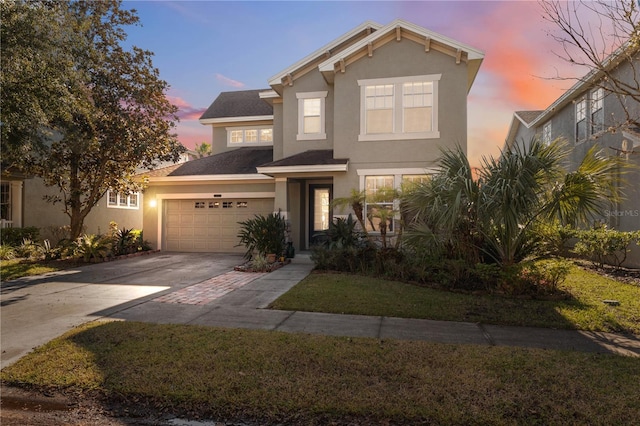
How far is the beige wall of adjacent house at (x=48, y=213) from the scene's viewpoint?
51.9 feet

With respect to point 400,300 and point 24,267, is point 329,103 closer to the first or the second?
point 400,300

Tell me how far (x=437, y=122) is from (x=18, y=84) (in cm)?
1099

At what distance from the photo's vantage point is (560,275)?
793 centimetres

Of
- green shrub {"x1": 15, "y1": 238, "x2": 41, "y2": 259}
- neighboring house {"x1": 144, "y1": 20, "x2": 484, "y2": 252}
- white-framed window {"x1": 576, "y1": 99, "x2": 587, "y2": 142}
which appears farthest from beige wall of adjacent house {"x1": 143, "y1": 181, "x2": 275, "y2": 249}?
white-framed window {"x1": 576, "y1": 99, "x2": 587, "y2": 142}

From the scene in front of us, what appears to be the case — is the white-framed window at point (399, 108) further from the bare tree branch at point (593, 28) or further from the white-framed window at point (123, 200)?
the white-framed window at point (123, 200)

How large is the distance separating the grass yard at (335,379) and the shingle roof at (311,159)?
8.22m

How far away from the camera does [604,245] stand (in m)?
10.8

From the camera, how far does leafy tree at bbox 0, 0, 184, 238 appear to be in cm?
923

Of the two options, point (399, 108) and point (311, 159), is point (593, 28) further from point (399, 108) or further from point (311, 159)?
point (311, 159)

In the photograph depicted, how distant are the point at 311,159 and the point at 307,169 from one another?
0.70 m

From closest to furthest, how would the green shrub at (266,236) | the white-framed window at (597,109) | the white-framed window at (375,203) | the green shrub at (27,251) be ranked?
the white-framed window at (375,203) → the green shrub at (266,236) → the white-framed window at (597,109) → the green shrub at (27,251)

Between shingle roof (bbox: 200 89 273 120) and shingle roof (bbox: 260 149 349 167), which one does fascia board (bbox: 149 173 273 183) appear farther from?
shingle roof (bbox: 200 89 273 120)

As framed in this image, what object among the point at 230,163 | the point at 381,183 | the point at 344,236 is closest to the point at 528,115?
the point at 381,183

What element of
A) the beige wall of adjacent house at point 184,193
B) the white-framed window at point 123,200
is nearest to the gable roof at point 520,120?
the beige wall of adjacent house at point 184,193
